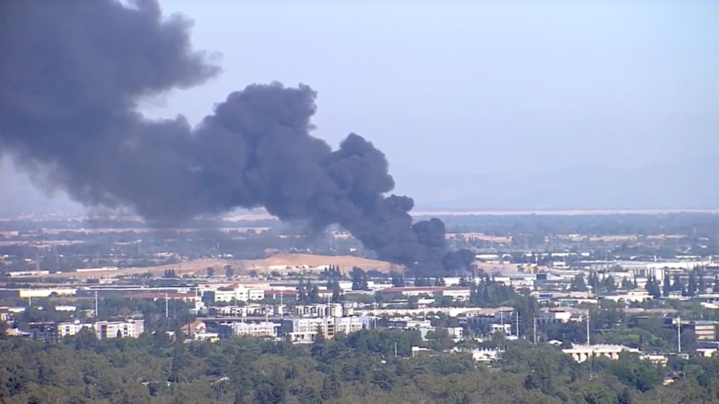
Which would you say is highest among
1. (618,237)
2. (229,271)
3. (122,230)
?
(122,230)

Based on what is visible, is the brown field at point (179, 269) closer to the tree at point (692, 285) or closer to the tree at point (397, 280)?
the tree at point (397, 280)

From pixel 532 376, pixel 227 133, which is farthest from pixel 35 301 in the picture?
pixel 532 376

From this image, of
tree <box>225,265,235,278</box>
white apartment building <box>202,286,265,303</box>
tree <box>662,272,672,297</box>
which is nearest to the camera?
white apartment building <box>202,286,265,303</box>

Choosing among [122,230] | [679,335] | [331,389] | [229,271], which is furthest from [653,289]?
[331,389]

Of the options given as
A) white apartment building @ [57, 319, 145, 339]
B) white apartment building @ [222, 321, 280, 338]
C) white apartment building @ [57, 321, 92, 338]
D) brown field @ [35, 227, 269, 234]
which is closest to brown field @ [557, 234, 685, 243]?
brown field @ [35, 227, 269, 234]

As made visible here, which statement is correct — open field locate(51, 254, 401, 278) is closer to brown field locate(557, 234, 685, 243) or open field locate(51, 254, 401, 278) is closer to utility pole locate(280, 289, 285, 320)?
utility pole locate(280, 289, 285, 320)

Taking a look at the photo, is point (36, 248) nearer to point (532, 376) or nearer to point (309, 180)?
point (309, 180)

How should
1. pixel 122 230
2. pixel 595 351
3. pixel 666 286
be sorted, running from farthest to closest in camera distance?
pixel 122 230 < pixel 666 286 < pixel 595 351

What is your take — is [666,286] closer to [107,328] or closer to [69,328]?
[107,328]
